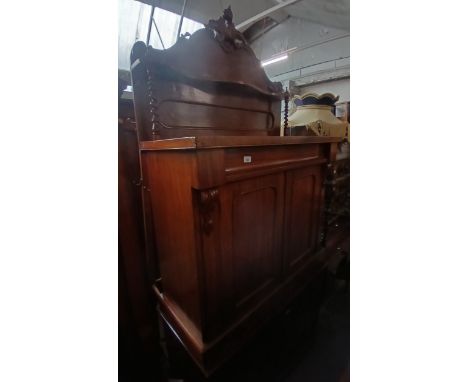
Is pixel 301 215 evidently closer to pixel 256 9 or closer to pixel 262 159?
pixel 262 159

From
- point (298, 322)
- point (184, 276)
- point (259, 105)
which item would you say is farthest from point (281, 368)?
point (259, 105)

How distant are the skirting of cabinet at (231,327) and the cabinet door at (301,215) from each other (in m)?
0.09

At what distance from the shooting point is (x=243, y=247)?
0.81 metres

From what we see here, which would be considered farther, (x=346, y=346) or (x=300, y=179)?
(x=346, y=346)

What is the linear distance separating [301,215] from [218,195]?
23.6 inches

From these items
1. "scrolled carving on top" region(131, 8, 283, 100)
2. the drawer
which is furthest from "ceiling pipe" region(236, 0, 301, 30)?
the drawer

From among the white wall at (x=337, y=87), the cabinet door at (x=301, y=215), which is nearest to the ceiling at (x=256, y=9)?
the white wall at (x=337, y=87)

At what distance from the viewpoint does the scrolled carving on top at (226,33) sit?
3.34ft

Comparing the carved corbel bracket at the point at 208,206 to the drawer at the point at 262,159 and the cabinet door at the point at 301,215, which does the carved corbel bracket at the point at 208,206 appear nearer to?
the drawer at the point at 262,159

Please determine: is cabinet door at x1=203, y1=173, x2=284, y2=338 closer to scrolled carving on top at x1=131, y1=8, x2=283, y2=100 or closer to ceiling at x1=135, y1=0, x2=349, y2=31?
scrolled carving on top at x1=131, y1=8, x2=283, y2=100

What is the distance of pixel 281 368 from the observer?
1.09 meters

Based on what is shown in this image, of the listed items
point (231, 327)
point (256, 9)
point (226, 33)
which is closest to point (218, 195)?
point (231, 327)
